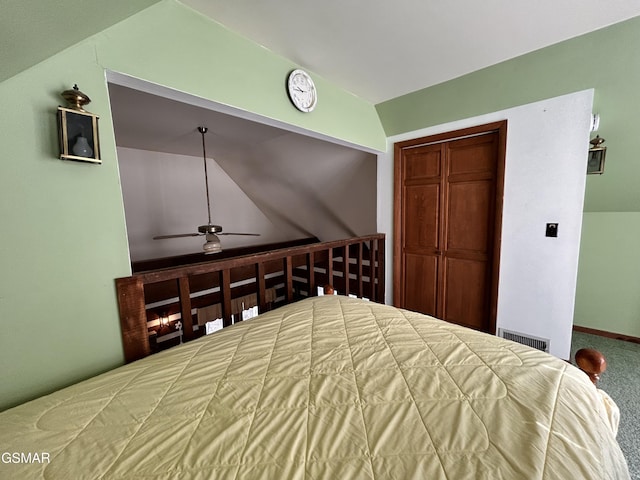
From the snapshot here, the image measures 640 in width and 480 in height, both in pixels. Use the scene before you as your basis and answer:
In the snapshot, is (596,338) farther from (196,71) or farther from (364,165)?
(196,71)

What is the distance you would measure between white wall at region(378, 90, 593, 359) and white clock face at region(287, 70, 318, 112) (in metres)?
1.32

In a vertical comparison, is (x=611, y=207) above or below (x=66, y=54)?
below

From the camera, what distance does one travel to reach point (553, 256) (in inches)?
75.7

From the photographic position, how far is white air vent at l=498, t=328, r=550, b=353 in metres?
2.01

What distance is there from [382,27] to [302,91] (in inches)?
24.1

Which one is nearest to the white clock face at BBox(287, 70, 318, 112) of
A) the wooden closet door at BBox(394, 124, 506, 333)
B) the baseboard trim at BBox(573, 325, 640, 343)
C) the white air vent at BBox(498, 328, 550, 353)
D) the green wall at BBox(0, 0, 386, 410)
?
the green wall at BBox(0, 0, 386, 410)

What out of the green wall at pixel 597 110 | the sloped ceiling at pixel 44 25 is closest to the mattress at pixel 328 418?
the sloped ceiling at pixel 44 25

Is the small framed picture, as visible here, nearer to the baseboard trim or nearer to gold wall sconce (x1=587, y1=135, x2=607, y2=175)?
gold wall sconce (x1=587, y1=135, x2=607, y2=175)

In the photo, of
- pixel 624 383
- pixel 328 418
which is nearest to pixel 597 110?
pixel 624 383

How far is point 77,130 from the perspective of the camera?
3.11ft

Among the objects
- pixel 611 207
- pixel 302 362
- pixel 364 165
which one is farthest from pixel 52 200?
pixel 611 207

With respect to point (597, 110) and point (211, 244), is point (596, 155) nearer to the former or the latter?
point (597, 110)

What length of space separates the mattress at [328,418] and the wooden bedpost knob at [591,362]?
0.10 m

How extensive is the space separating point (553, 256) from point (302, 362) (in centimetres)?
213
